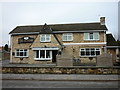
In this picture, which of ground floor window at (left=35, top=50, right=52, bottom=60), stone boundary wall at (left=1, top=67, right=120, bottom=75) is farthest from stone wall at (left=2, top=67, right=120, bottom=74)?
ground floor window at (left=35, top=50, right=52, bottom=60)

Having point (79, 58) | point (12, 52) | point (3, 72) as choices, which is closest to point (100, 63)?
point (3, 72)

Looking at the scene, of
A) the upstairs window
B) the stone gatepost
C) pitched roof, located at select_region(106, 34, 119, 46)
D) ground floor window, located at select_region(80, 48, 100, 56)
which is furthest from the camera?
pitched roof, located at select_region(106, 34, 119, 46)

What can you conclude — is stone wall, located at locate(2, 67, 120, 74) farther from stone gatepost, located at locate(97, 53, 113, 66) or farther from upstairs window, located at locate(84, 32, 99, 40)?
upstairs window, located at locate(84, 32, 99, 40)

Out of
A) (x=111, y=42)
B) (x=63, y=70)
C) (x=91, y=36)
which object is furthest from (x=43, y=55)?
(x=111, y=42)

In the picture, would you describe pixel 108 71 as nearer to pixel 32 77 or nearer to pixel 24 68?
pixel 32 77

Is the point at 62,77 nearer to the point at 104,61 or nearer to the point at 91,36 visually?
the point at 104,61

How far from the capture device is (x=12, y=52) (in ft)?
94.8

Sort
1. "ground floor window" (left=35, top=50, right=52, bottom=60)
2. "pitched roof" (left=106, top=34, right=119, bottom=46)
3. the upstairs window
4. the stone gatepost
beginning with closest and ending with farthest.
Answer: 1. the stone gatepost
2. "ground floor window" (left=35, top=50, right=52, bottom=60)
3. the upstairs window
4. "pitched roof" (left=106, top=34, right=119, bottom=46)

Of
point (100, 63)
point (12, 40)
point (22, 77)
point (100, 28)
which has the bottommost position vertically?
point (22, 77)

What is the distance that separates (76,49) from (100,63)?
42.0 feet

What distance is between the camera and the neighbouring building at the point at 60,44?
26.3 meters

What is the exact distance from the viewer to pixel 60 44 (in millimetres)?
26547

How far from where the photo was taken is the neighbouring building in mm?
26312

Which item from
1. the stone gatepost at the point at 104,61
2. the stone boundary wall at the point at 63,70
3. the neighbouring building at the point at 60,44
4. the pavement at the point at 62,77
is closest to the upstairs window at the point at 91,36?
the neighbouring building at the point at 60,44
